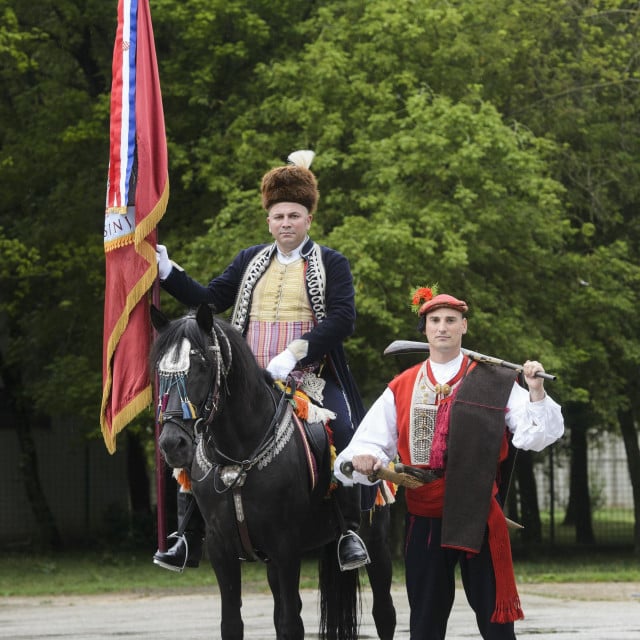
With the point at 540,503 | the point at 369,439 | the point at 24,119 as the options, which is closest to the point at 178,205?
the point at 24,119

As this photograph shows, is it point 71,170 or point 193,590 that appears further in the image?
point 71,170

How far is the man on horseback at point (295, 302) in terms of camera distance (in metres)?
8.02

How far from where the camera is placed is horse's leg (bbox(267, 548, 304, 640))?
7289 millimetres

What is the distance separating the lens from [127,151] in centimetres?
812

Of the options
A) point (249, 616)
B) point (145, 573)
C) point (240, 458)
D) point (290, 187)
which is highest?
point (290, 187)

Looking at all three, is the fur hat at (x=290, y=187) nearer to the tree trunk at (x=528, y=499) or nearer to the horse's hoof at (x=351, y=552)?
the horse's hoof at (x=351, y=552)

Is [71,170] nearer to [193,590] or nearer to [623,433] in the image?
[193,590]

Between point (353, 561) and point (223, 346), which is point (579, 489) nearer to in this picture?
point (353, 561)

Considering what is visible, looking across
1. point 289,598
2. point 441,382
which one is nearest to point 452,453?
point 441,382

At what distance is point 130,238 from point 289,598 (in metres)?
2.16

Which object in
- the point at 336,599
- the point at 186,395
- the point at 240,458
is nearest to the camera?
the point at 186,395

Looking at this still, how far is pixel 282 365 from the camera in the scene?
784 centimetres

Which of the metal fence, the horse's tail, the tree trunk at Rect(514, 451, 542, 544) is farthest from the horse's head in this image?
the metal fence

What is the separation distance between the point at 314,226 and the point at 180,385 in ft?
42.2
